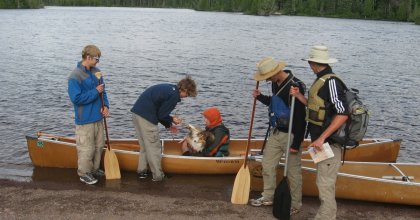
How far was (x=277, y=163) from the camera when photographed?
7.56 meters

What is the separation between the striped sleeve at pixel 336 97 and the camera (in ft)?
20.0

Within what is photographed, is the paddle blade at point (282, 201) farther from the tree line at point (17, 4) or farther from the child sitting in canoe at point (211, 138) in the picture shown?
the tree line at point (17, 4)

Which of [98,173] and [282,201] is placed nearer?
[282,201]

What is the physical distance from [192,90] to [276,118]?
5.93 feet

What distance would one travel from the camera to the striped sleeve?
6.10m

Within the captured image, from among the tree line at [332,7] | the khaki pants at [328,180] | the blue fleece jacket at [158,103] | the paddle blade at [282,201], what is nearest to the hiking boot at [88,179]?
the blue fleece jacket at [158,103]

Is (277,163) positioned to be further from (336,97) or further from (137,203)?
(137,203)

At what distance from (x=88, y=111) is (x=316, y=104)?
4339 mm

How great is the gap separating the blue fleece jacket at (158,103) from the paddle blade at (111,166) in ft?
4.34

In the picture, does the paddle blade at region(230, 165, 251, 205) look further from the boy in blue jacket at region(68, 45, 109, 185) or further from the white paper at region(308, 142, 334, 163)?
the boy in blue jacket at region(68, 45, 109, 185)

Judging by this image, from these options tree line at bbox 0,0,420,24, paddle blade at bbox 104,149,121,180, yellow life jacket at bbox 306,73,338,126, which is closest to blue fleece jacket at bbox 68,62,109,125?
paddle blade at bbox 104,149,121,180

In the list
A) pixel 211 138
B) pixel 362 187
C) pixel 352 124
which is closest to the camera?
pixel 352 124

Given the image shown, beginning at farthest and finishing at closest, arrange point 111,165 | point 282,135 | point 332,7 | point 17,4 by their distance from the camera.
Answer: point 332,7, point 17,4, point 111,165, point 282,135

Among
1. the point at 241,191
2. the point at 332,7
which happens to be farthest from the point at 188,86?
the point at 332,7
